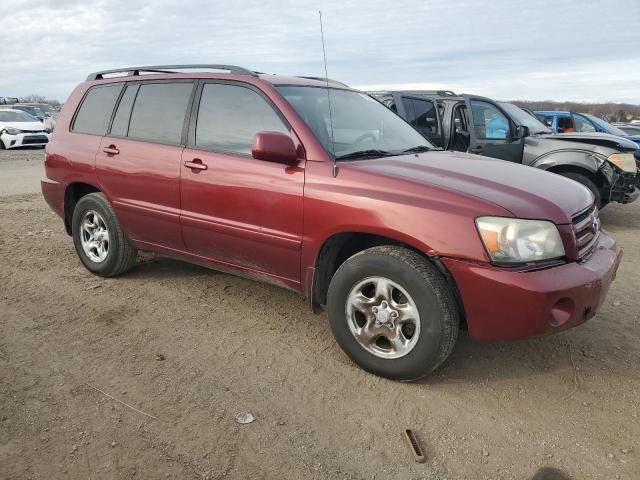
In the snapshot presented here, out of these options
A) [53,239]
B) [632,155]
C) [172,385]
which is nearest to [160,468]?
[172,385]

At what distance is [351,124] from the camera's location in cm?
380

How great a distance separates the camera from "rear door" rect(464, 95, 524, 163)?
768 cm

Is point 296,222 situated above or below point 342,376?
above

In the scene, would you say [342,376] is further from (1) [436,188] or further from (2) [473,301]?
(1) [436,188]

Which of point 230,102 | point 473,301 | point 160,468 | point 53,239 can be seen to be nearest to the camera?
point 160,468

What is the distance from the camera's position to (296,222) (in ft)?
10.8

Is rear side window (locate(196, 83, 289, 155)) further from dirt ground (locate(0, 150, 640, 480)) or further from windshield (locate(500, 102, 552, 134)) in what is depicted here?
windshield (locate(500, 102, 552, 134))

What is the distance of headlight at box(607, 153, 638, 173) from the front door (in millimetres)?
5454

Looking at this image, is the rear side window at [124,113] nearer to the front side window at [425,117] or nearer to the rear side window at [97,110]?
the rear side window at [97,110]

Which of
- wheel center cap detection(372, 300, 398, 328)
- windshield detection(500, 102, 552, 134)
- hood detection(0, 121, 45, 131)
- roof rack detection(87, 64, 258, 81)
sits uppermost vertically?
roof rack detection(87, 64, 258, 81)

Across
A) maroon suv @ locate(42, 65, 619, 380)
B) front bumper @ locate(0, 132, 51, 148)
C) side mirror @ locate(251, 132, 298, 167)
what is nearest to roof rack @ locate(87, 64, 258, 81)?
maroon suv @ locate(42, 65, 619, 380)

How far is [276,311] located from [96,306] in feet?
4.57

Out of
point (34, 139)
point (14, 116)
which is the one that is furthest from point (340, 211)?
point (14, 116)

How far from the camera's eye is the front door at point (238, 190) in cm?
336
